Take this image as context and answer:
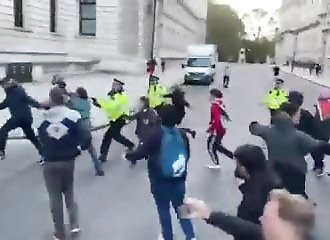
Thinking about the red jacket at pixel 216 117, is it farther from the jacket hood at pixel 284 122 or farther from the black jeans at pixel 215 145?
the jacket hood at pixel 284 122

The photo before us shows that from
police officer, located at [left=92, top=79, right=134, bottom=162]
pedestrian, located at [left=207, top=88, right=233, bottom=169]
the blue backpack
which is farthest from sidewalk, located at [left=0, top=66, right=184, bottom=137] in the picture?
the blue backpack

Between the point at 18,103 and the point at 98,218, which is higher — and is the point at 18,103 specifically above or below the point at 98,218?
above

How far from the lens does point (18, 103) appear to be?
1181cm

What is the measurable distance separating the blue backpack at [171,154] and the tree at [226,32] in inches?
4146

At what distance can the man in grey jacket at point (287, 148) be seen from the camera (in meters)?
6.33

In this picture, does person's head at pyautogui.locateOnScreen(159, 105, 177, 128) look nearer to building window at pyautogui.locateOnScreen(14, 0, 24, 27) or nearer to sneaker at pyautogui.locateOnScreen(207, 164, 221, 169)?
sneaker at pyautogui.locateOnScreen(207, 164, 221, 169)

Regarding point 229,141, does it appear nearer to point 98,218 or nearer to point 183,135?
point 98,218

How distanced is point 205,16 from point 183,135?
360ft

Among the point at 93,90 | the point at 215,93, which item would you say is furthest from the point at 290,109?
the point at 93,90

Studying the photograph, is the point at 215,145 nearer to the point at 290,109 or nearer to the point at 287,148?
the point at 290,109

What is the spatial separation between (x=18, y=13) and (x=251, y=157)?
2865 centimetres

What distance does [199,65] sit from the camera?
4503 cm

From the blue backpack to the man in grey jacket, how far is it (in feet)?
2.43

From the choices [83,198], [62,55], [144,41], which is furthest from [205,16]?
[83,198]
